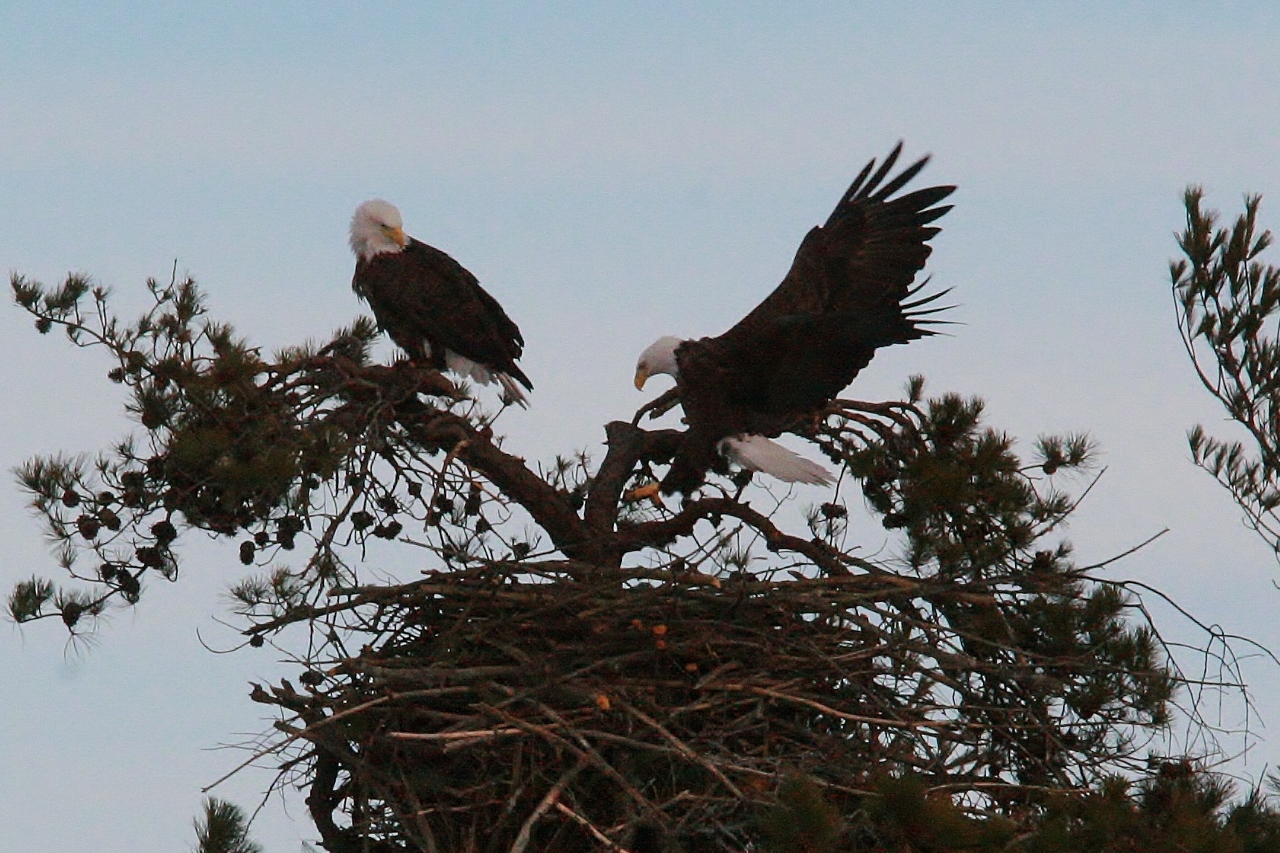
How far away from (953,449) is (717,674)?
1.09 meters

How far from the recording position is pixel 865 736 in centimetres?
490

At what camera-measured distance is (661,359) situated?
19.9ft

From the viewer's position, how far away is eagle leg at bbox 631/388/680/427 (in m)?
6.05

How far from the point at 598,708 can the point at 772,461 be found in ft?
4.75

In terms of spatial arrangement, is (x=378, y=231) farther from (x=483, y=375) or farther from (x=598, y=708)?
(x=598, y=708)

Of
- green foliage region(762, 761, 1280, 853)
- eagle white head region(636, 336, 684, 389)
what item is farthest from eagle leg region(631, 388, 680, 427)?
green foliage region(762, 761, 1280, 853)

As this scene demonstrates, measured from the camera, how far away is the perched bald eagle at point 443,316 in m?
6.32

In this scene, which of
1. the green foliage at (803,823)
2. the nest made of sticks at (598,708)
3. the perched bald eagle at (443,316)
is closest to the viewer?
the green foliage at (803,823)

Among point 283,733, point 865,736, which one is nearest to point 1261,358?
point 865,736

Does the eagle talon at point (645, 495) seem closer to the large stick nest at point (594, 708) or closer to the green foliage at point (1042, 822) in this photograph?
the large stick nest at point (594, 708)

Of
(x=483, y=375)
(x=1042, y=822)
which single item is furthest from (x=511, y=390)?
(x=1042, y=822)

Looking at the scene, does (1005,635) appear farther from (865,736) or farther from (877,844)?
(877,844)

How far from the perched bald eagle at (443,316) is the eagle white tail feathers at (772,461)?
0.91 meters

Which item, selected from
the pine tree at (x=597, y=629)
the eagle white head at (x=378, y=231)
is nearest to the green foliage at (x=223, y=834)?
the pine tree at (x=597, y=629)
